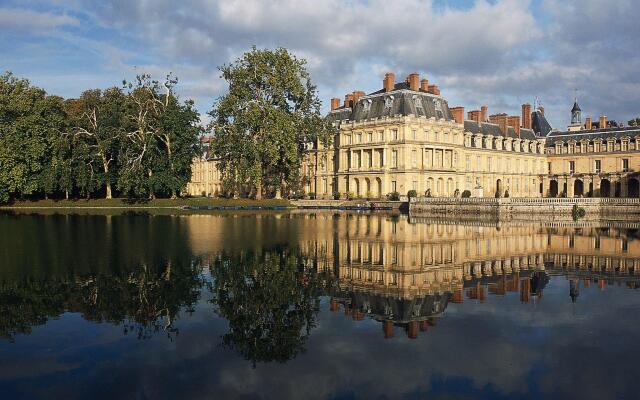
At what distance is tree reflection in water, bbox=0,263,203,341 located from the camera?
986cm

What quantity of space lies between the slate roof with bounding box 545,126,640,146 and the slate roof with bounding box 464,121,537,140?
2.49 m

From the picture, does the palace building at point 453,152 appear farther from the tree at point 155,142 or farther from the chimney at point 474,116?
the tree at point 155,142

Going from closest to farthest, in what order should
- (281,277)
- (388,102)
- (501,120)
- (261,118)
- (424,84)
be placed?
(281,277) < (261,118) < (388,102) < (424,84) < (501,120)

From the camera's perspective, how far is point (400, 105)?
60.2 metres

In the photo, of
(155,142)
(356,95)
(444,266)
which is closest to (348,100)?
(356,95)

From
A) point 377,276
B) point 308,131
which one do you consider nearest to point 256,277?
point 377,276

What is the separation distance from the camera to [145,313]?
10422mm

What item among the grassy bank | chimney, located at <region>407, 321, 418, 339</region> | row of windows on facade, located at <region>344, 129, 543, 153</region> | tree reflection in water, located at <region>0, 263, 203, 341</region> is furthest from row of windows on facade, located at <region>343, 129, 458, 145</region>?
chimney, located at <region>407, 321, 418, 339</region>

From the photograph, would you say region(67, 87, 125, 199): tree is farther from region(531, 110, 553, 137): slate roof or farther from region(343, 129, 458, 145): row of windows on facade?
region(531, 110, 553, 137): slate roof

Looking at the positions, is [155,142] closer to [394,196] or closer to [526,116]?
[394,196]

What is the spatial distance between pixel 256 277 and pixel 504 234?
1765cm

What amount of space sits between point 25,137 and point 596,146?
213ft

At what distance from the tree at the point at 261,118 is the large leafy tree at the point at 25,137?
54.4ft

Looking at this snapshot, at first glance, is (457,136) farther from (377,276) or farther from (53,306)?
(53,306)
